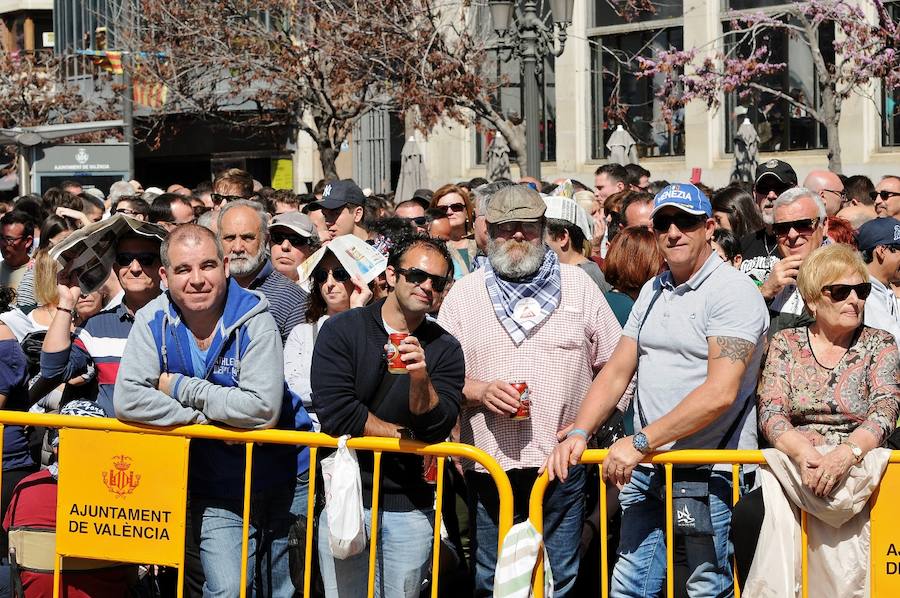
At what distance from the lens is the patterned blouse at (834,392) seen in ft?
16.0

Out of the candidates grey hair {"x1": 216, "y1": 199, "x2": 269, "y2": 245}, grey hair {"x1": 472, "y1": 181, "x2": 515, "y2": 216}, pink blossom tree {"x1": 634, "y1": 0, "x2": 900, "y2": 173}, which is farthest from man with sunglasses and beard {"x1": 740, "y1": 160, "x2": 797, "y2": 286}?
pink blossom tree {"x1": 634, "y1": 0, "x2": 900, "y2": 173}

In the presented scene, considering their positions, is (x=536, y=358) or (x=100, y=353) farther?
(x=100, y=353)

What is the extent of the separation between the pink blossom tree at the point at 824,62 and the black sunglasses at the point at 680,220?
481 inches

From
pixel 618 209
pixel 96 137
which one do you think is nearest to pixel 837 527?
pixel 618 209

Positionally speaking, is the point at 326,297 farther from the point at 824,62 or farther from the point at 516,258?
the point at 824,62

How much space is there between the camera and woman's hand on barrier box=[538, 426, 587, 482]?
4.99 metres

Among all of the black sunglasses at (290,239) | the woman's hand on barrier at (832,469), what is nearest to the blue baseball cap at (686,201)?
the woman's hand on barrier at (832,469)

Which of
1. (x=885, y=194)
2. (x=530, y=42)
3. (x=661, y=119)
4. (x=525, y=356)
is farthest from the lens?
(x=661, y=119)

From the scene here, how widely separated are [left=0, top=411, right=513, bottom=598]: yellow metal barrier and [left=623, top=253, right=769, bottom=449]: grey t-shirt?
2.39 feet

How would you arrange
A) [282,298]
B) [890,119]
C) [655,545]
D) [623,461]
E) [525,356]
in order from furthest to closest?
[890,119], [282,298], [525,356], [655,545], [623,461]

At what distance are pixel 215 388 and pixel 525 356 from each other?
1335 mm

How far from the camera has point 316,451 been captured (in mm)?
5266

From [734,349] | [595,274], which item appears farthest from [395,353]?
[595,274]

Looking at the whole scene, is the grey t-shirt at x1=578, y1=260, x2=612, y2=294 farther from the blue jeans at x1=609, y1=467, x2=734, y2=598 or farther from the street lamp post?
the street lamp post
